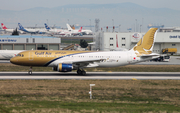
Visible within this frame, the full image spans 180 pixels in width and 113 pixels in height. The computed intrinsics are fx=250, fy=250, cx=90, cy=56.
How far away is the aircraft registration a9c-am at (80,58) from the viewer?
3941 cm

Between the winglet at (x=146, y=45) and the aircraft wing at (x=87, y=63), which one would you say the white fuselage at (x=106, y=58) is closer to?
the aircraft wing at (x=87, y=63)

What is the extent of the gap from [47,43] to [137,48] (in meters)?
53.0

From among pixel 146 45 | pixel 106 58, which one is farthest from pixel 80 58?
pixel 146 45

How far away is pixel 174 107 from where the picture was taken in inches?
800

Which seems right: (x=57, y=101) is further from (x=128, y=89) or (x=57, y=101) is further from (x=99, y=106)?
(x=128, y=89)

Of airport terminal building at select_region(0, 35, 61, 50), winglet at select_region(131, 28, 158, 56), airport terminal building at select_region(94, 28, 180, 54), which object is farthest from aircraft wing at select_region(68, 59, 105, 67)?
airport terminal building at select_region(94, 28, 180, 54)

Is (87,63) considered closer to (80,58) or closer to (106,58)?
(80,58)

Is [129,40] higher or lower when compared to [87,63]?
higher

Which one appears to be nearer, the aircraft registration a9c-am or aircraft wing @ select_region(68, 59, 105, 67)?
the aircraft registration a9c-am

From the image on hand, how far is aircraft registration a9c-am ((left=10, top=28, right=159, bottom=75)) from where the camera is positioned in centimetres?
3941

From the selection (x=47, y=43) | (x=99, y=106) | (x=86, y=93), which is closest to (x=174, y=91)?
(x=86, y=93)

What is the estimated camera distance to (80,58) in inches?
1628

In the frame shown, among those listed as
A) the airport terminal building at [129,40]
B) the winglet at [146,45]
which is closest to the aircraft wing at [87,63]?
the winglet at [146,45]

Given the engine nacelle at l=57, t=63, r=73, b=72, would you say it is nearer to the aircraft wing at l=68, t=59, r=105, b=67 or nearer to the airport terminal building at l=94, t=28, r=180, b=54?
the aircraft wing at l=68, t=59, r=105, b=67
